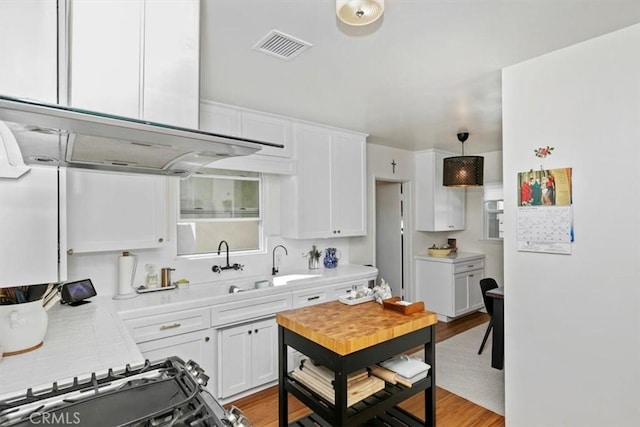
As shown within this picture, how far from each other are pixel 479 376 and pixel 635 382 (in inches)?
62.5

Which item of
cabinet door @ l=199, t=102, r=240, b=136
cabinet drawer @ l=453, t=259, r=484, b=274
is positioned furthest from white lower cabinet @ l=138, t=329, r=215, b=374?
cabinet drawer @ l=453, t=259, r=484, b=274

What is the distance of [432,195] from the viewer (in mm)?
5066

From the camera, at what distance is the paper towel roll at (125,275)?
2.66 metres

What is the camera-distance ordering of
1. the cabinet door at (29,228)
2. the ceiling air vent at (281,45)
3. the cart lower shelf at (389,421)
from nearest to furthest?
the cabinet door at (29,228) → the ceiling air vent at (281,45) → the cart lower shelf at (389,421)

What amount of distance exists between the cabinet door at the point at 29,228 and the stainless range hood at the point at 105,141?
0.46ft

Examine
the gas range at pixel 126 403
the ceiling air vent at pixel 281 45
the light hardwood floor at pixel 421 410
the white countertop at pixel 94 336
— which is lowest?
the light hardwood floor at pixel 421 410

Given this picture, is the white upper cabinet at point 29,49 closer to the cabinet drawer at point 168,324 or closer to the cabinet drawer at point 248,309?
the cabinet drawer at point 168,324

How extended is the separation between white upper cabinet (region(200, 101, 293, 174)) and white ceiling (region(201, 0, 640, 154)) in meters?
0.11

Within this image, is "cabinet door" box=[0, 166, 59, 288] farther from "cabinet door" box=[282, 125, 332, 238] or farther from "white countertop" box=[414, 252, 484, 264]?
"white countertop" box=[414, 252, 484, 264]

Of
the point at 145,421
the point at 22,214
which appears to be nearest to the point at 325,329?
the point at 145,421

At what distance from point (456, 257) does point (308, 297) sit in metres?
2.76

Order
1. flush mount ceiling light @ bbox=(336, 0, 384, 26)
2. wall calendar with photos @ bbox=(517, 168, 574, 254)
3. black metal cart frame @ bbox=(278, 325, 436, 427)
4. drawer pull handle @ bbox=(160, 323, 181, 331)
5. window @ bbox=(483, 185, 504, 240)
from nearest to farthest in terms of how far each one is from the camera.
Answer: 1. flush mount ceiling light @ bbox=(336, 0, 384, 26)
2. black metal cart frame @ bbox=(278, 325, 436, 427)
3. wall calendar with photos @ bbox=(517, 168, 574, 254)
4. drawer pull handle @ bbox=(160, 323, 181, 331)
5. window @ bbox=(483, 185, 504, 240)

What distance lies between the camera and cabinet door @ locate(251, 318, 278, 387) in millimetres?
2898

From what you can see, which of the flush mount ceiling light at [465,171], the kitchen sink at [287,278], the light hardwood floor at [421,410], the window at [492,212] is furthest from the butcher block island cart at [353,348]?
the window at [492,212]
